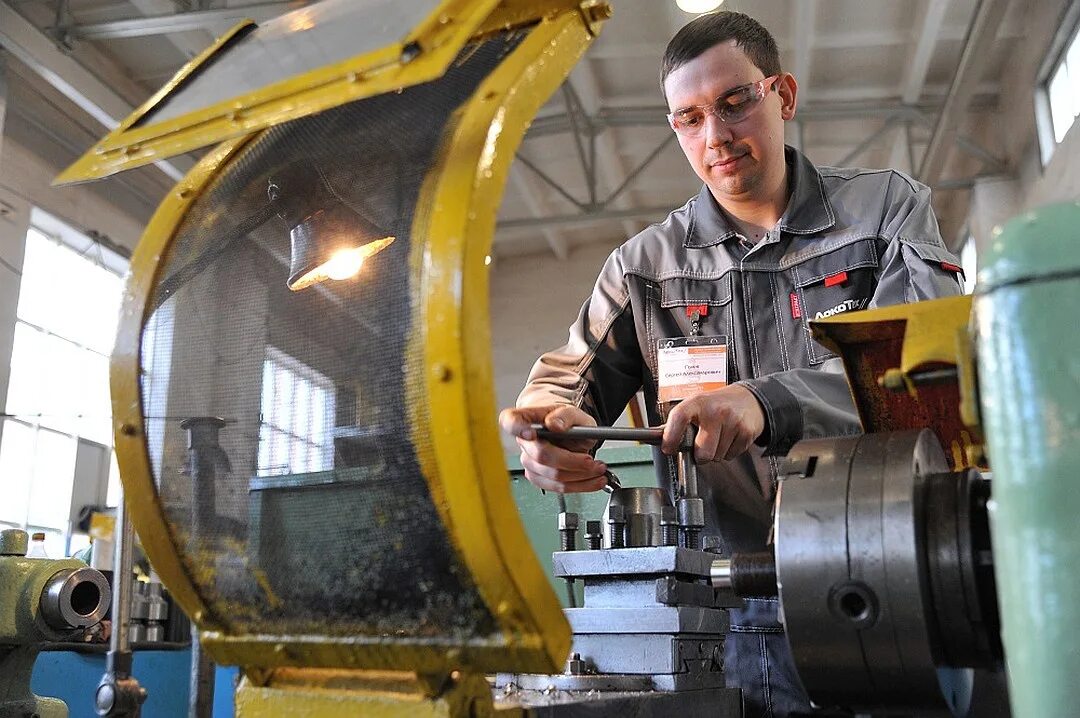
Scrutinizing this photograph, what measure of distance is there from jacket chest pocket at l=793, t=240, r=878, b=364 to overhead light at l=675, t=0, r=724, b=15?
12.0 ft

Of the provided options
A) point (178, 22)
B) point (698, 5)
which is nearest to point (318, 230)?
point (178, 22)

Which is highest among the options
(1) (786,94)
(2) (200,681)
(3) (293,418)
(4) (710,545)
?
(1) (786,94)

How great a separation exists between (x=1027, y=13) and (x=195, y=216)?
5.51 metres

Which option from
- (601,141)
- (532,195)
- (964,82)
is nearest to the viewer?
(964,82)

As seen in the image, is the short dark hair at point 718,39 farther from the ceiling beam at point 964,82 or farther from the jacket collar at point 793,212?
the ceiling beam at point 964,82

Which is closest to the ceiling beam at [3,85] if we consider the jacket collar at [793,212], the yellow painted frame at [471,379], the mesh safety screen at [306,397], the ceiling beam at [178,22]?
the ceiling beam at [178,22]

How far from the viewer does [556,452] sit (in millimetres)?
1171

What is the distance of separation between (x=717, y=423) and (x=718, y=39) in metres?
0.76

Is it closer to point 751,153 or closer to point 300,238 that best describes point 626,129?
point 751,153

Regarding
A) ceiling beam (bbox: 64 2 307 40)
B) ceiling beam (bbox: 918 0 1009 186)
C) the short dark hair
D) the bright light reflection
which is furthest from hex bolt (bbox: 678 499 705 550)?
ceiling beam (bbox: 918 0 1009 186)

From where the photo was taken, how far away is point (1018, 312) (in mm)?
538

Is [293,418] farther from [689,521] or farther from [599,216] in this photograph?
[599,216]

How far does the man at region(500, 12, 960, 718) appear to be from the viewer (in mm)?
1312

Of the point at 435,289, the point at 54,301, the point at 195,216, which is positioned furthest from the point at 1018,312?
the point at 54,301
